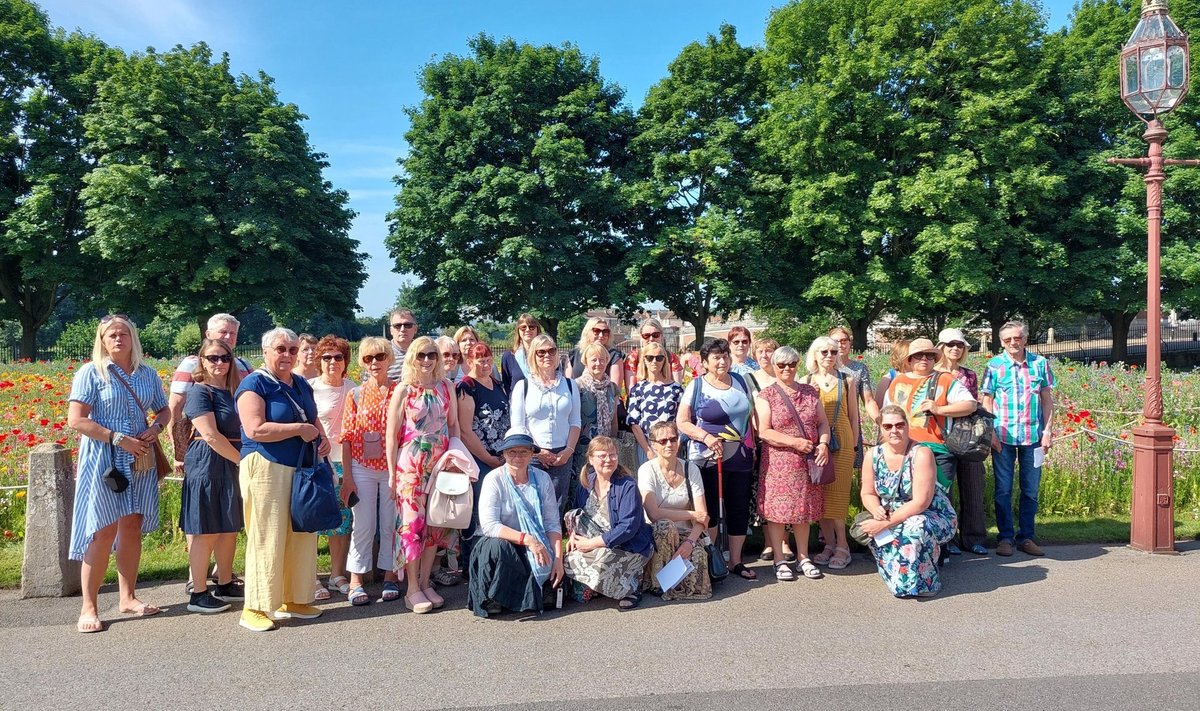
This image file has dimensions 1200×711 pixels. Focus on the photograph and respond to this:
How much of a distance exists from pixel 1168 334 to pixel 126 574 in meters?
46.0

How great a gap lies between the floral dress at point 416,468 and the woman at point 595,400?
120 centimetres

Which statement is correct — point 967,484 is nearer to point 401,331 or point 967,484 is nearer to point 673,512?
point 673,512

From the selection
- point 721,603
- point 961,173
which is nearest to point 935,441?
point 721,603

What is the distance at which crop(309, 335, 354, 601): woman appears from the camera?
529 centimetres

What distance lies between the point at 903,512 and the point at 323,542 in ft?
15.2

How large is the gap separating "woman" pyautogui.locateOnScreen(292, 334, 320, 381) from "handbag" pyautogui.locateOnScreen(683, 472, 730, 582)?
116 inches

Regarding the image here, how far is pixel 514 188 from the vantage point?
24.4 metres

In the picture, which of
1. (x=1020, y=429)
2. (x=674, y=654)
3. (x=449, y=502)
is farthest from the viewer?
(x=1020, y=429)

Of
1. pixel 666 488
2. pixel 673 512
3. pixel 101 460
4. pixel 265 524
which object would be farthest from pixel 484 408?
pixel 101 460

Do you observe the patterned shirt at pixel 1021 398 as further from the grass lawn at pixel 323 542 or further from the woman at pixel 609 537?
the woman at pixel 609 537

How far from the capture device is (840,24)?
24422mm

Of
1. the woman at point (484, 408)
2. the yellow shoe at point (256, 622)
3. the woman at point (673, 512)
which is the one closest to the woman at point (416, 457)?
the woman at point (484, 408)

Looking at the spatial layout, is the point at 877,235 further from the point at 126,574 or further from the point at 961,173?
the point at 126,574

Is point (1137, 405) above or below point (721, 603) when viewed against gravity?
above
